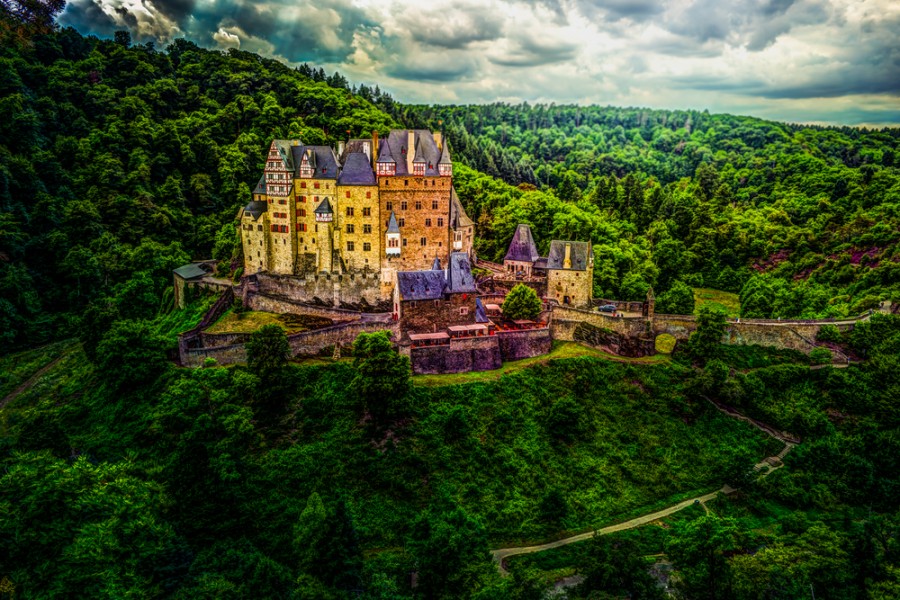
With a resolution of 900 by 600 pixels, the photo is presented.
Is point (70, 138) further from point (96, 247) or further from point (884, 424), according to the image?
point (884, 424)

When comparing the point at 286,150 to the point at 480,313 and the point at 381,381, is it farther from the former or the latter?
the point at 381,381

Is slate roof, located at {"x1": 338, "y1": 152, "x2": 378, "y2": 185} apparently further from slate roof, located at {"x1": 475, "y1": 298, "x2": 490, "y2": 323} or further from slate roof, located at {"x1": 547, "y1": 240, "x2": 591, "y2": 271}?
slate roof, located at {"x1": 547, "y1": 240, "x2": 591, "y2": 271}

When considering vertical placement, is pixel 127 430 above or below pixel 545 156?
below

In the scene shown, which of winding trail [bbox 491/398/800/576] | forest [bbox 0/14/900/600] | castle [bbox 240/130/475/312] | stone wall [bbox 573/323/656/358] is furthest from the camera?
castle [bbox 240/130/475/312]

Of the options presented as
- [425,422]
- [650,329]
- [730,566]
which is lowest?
[730,566]

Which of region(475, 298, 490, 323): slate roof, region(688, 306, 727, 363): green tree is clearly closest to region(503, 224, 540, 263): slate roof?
region(475, 298, 490, 323): slate roof

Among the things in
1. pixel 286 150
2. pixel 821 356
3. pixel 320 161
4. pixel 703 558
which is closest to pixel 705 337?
pixel 821 356

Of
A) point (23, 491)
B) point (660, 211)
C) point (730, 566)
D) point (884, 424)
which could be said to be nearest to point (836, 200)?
point (660, 211)
